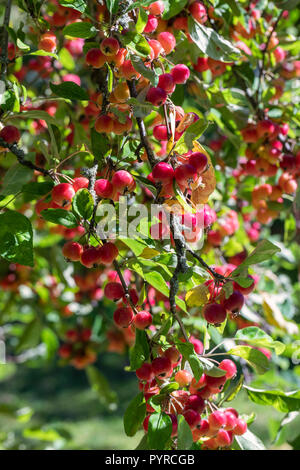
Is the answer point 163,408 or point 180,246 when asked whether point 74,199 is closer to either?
point 180,246

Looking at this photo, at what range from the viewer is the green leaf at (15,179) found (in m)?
0.94

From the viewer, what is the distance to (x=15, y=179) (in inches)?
37.7

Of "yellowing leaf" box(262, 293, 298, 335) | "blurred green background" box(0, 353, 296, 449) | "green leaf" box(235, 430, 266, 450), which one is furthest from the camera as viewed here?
"blurred green background" box(0, 353, 296, 449)

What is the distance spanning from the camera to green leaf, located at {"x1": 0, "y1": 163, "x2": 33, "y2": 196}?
3.10 feet

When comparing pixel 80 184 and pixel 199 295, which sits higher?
pixel 80 184

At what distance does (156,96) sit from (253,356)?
0.46m

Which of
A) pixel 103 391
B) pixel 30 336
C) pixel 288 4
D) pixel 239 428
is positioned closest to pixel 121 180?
pixel 239 428

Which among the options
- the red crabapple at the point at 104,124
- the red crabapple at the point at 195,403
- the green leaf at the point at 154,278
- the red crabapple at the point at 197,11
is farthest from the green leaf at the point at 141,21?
the red crabapple at the point at 195,403

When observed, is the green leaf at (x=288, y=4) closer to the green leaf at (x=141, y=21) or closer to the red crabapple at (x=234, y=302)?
the green leaf at (x=141, y=21)

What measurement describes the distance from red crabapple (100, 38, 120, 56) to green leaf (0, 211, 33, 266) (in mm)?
295

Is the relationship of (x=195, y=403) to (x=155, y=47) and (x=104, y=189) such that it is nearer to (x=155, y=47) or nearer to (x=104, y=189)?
(x=104, y=189)

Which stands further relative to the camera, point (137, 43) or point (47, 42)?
point (47, 42)

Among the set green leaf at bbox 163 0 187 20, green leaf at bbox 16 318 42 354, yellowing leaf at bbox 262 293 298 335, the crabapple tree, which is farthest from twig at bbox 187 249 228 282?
green leaf at bbox 16 318 42 354

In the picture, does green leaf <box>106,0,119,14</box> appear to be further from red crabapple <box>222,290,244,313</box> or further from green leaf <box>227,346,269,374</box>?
green leaf <box>227,346,269,374</box>
